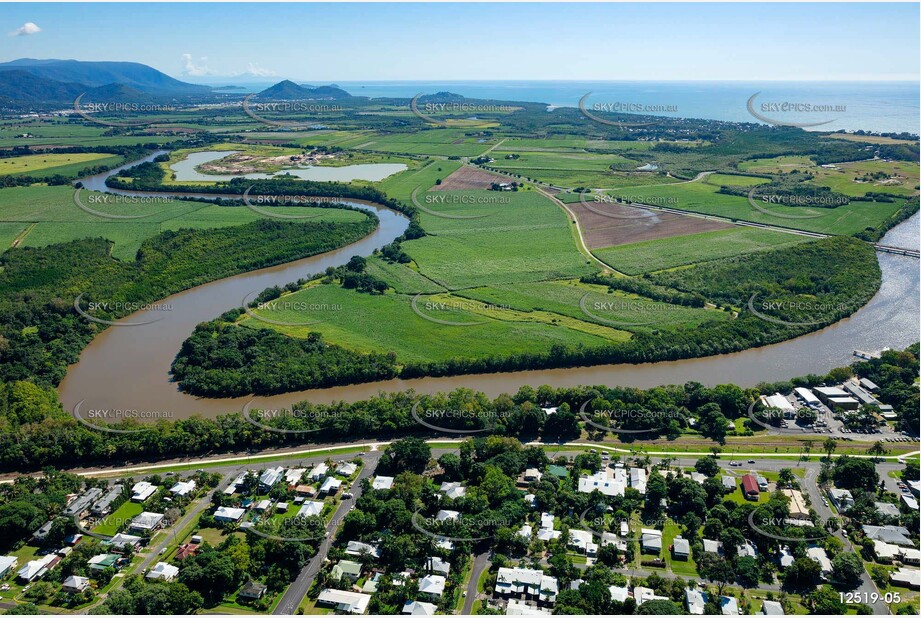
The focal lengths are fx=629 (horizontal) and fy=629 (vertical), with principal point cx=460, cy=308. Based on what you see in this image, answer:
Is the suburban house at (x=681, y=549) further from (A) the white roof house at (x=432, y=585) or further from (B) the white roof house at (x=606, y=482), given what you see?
(A) the white roof house at (x=432, y=585)

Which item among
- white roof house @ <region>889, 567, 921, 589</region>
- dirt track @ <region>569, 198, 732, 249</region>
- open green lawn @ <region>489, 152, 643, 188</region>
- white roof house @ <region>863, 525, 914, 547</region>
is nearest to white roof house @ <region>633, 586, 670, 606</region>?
white roof house @ <region>889, 567, 921, 589</region>

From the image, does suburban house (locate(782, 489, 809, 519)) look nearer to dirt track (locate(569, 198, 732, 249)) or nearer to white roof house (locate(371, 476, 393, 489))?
white roof house (locate(371, 476, 393, 489))

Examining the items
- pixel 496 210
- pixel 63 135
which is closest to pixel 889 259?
pixel 496 210

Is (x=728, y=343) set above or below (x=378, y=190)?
below

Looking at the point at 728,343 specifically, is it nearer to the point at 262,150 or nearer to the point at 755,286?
the point at 755,286

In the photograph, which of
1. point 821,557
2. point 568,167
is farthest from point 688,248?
point 568,167
